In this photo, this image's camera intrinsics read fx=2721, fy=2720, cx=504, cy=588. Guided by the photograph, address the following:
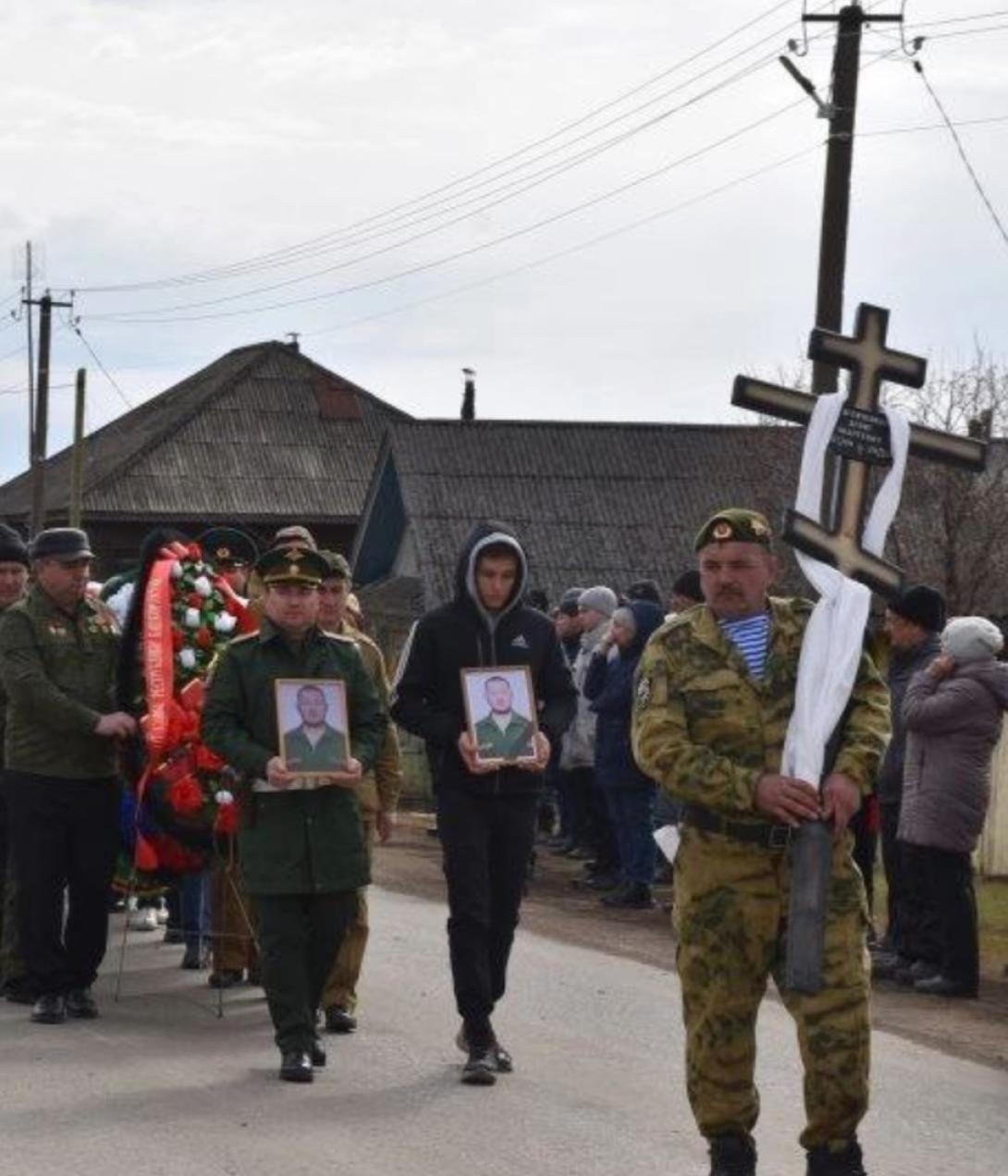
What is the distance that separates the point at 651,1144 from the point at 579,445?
41916 mm

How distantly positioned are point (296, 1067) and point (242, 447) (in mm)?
59154

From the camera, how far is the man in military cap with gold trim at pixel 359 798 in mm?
11016

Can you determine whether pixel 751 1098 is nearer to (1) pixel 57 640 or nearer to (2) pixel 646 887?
(1) pixel 57 640

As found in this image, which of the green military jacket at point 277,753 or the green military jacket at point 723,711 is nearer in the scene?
the green military jacket at point 723,711

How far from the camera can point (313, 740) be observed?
995cm

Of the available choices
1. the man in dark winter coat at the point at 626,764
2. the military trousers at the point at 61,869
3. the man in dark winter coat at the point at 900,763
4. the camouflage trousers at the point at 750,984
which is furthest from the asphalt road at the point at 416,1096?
the man in dark winter coat at the point at 626,764

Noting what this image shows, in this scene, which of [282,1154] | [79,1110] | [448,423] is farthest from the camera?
[448,423]

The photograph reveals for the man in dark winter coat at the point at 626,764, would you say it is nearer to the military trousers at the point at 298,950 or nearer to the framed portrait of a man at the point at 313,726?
the military trousers at the point at 298,950

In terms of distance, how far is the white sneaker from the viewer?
578 inches

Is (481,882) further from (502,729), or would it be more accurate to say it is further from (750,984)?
(750,984)

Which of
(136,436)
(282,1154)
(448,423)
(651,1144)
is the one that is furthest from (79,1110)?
(136,436)

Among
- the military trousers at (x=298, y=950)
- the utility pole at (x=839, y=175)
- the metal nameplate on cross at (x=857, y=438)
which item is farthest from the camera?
the utility pole at (x=839, y=175)

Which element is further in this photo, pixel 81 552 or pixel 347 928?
pixel 81 552

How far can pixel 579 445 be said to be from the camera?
5041 cm
